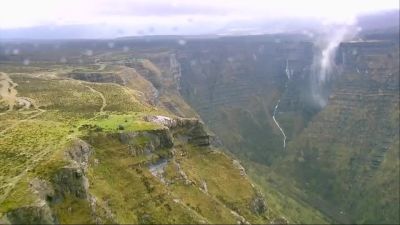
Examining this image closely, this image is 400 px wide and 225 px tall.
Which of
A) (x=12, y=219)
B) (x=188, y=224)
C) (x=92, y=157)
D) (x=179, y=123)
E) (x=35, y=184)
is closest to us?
(x=12, y=219)

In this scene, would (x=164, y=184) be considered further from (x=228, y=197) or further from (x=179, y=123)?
(x=179, y=123)

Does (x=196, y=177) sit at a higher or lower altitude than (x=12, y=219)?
lower

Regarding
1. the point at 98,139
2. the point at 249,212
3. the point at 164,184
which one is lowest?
the point at 249,212

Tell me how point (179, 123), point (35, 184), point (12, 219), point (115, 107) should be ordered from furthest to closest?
point (115, 107) → point (179, 123) → point (35, 184) → point (12, 219)

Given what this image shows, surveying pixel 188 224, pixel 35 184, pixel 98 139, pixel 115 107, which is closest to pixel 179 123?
pixel 115 107

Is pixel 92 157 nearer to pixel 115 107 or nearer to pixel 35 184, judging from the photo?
pixel 35 184

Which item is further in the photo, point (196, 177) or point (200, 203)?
point (196, 177)
